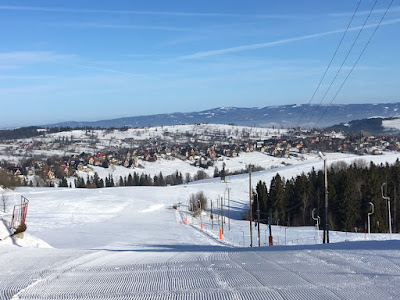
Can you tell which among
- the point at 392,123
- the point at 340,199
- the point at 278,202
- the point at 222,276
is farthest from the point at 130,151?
the point at 222,276

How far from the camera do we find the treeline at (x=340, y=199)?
4078 cm

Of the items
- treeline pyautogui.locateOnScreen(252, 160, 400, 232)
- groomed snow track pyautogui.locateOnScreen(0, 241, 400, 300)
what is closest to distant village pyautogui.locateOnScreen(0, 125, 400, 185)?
treeline pyautogui.locateOnScreen(252, 160, 400, 232)

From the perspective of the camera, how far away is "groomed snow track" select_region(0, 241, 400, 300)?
17.6 ft

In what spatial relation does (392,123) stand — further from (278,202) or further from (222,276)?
(222,276)

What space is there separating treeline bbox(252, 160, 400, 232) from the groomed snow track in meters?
30.9

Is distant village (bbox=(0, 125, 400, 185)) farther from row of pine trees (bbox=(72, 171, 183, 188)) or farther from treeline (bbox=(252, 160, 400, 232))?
treeline (bbox=(252, 160, 400, 232))

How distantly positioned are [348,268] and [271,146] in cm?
13851

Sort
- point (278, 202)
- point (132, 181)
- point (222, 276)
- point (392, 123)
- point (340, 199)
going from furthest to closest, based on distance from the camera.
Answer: point (392, 123)
point (132, 181)
point (278, 202)
point (340, 199)
point (222, 276)

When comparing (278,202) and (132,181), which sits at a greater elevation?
(278,202)

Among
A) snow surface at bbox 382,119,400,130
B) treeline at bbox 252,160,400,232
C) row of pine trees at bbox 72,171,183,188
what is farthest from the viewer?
snow surface at bbox 382,119,400,130

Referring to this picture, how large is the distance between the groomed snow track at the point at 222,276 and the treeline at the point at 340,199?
30.9m

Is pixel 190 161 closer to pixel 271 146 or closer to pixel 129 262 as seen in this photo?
pixel 271 146

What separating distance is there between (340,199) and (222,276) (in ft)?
125

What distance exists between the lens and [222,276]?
627 centimetres
